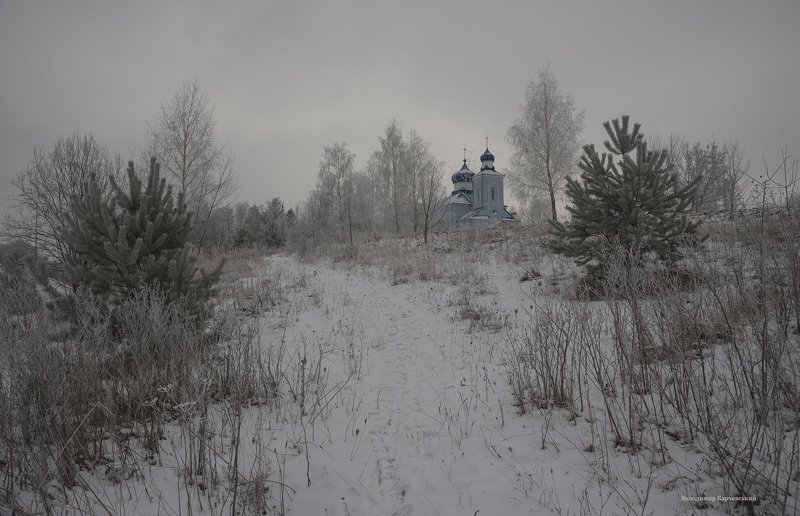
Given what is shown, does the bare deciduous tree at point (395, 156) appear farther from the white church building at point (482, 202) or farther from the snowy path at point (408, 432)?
the snowy path at point (408, 432)

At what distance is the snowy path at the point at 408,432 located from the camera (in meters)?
2.81

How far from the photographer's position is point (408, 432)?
377 centimetres

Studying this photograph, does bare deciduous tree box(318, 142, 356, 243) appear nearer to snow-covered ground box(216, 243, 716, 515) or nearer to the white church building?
the white church building

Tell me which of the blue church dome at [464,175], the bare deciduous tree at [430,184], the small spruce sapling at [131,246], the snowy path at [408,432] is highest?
the blue church dome at [464,175]

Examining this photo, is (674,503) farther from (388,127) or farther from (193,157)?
(388,127)

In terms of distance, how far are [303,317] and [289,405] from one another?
13.1 feet

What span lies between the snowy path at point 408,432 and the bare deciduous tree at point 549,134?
1585cm

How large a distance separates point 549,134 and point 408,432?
20.0m

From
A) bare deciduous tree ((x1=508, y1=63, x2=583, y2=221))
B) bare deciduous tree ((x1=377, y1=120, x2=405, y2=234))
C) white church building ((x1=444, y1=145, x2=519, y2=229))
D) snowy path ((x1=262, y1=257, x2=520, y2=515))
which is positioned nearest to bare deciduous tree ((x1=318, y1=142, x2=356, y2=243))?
bare deciduous tree ((x1=377, y1=120, x2=405, y2=234))

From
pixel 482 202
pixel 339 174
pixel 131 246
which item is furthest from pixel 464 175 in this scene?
pixel 131 246

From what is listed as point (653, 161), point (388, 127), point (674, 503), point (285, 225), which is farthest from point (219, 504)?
point (285, 225)

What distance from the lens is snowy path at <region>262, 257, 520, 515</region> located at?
2.81m

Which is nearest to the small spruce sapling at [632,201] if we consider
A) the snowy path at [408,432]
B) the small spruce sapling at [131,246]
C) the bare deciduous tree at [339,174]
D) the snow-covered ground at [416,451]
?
the snow-covered ground at [416,451]

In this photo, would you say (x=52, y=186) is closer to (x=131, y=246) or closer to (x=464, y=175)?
(x=131, y=246)
